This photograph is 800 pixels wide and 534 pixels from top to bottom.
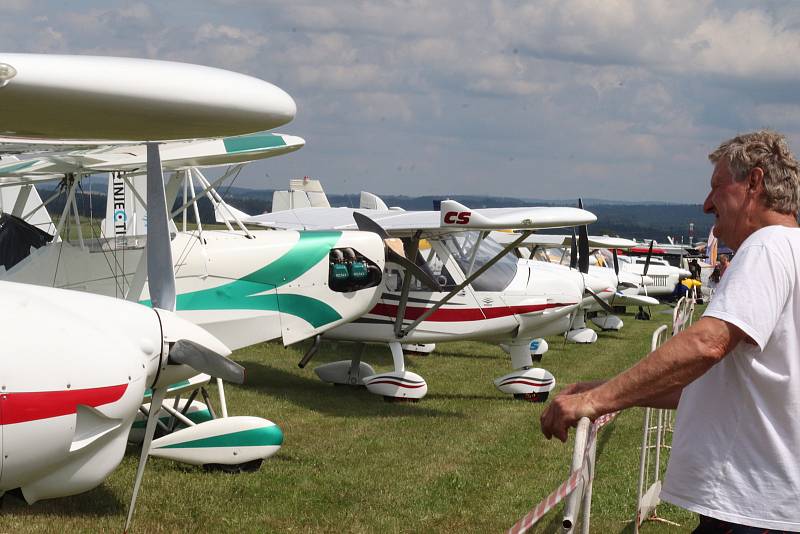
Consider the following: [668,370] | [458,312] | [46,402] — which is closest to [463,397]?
[458,312]

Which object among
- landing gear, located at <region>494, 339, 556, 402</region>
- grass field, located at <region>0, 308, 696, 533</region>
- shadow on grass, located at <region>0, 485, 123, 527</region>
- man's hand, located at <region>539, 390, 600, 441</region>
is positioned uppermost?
man's hand, located at <region>539, 390, 600, 441</region>

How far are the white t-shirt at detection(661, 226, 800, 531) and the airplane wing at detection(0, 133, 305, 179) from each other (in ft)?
18.2

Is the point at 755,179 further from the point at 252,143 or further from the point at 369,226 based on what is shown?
the point at 369,226

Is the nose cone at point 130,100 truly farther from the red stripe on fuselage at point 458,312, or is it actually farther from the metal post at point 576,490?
the red stripe on fuselage at point 458,312

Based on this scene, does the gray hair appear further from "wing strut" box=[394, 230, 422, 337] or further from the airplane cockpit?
the airplane cockpit

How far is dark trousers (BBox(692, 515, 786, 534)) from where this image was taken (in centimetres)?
239

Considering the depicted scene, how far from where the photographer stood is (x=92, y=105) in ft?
12.8

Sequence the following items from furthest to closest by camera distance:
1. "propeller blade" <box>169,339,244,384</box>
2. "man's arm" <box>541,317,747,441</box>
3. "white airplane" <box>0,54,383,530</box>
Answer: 1. "propeller blade" <box>169,339,244,384</box>
2. "white airplane" <box>0,54,383,530</box>
3. "man's arm" <box>541,317,747,441</box>

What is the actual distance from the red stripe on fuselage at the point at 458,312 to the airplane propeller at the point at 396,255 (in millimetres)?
365

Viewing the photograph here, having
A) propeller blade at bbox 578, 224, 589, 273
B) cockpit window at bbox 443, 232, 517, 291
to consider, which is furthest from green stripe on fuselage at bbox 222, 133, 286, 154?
propeller blade at bbox 578, 224, 589, 273

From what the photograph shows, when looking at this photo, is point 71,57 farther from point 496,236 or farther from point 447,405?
point 496,236

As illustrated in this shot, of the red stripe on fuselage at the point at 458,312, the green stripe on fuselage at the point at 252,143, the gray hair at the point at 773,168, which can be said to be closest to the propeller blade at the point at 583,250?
the red stripe on fuselage at the point at 458,312

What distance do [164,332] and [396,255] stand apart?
20.5 feet

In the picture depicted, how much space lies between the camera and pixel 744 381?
2432mm
